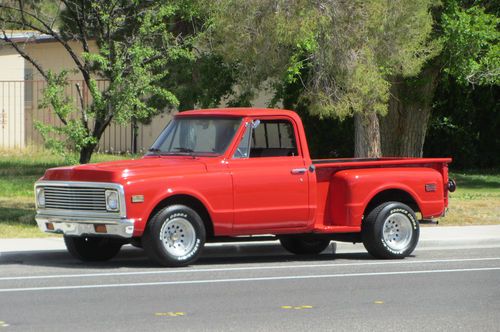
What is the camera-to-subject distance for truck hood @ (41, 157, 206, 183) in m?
13.2

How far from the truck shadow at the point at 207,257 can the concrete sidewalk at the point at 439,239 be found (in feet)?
0.56

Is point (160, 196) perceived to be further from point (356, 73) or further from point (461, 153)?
point (461, 153)

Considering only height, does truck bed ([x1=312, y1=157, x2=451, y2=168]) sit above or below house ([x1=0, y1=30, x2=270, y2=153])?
below

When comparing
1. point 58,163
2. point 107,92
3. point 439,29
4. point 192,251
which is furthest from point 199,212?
point 58,163

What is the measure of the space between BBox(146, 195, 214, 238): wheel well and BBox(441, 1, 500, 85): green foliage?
1035cm

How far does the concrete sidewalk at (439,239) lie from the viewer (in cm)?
1498

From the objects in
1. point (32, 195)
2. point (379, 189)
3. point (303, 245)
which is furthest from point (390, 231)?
point (32, 195)

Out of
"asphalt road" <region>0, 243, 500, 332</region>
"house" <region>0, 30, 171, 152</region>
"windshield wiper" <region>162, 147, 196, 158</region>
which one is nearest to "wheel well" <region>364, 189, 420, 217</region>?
"asphalt road" <region>0, 243, 500, 332</region>

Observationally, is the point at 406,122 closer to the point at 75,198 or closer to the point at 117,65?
the point at 117,65

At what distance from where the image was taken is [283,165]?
46.6 feet

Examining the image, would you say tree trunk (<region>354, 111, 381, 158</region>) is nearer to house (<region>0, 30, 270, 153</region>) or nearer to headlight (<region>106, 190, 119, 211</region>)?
headlight (<region>106, 190, 119, 211</region>)

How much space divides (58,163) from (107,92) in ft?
36.9

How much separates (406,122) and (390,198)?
1269 cm

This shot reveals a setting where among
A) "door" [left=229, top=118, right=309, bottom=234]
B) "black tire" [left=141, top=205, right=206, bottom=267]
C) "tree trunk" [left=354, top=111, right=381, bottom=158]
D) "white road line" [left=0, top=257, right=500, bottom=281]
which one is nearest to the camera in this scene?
"white road line" [left=0, top=257, right=500, bottom=281]
